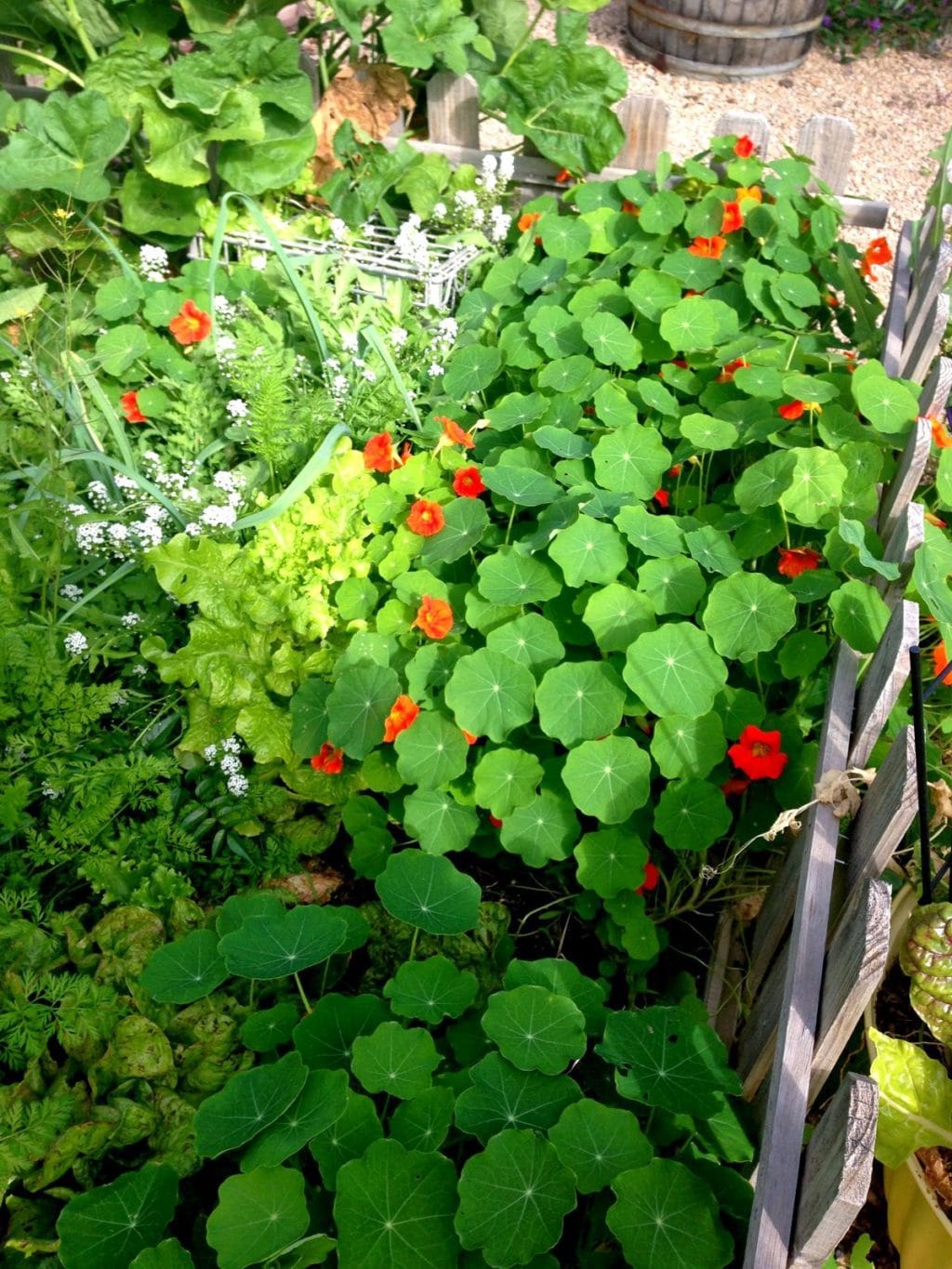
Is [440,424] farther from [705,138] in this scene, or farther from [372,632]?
[705,138]

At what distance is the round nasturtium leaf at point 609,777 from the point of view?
1.89m

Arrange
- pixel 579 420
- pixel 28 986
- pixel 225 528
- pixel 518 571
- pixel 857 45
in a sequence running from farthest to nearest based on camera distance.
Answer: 1. pixel 857 45
2. pixel 579 420
3. pixel 225 528
4. pixel 518 571
5. pixel 28 986

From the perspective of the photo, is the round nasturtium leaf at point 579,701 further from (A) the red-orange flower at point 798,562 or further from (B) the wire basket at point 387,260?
(B) the wire basket at point 387,260

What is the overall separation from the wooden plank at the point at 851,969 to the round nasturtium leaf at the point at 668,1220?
0.68ft

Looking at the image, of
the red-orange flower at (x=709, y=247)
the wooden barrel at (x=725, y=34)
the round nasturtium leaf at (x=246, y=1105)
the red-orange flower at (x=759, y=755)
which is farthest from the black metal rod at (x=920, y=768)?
the wooden barrel at (x=725, y=34)

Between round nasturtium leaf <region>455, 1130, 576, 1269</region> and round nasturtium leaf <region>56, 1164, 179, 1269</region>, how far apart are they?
436mm

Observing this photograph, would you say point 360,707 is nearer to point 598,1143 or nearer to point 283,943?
point 283,943

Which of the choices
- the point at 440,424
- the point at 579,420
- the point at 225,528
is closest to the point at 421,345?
the point at 440,424

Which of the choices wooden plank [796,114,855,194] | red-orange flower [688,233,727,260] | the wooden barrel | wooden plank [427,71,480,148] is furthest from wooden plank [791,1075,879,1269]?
the wooden barrel

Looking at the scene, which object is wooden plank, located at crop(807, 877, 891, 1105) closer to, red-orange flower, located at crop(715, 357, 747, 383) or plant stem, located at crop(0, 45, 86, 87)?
red-orange flower, located at crop(715, 357, 747, 383)

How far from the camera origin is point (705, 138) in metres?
5.39

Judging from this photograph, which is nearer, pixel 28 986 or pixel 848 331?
pixel 28 986

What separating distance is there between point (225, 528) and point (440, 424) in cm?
63

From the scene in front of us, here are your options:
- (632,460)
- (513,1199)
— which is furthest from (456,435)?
(513,1199)
